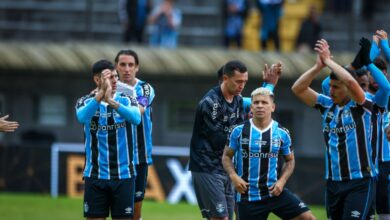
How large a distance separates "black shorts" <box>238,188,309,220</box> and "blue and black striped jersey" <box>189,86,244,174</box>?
3.94 ft

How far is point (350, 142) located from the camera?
12.3 meters

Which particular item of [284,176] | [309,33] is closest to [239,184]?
[284,176]

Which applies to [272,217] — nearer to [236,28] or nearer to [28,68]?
[236,28]

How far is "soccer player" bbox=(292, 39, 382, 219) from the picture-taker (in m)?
12.2

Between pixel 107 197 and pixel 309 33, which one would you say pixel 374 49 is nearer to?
pixel 107 197

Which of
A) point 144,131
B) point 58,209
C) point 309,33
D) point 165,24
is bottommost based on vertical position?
point 58,209

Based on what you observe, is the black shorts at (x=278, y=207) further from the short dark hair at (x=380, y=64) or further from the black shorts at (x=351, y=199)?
the short dark hair at (x=380, y=64)

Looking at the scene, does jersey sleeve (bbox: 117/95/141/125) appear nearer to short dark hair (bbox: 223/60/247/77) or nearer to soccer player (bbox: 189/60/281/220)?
soccer player (bbox: 189/60/281/220)

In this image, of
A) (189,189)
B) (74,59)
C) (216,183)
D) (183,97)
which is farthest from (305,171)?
(216,183)

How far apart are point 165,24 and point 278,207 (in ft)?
42.6

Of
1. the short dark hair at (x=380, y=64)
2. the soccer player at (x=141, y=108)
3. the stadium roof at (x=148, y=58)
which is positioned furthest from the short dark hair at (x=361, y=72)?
the stadium roof at (x=148, y=58)

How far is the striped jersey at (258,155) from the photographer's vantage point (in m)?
12.4

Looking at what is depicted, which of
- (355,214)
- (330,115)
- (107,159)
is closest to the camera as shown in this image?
(355,214)

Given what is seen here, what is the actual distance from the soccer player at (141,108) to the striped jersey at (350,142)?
2629mm
